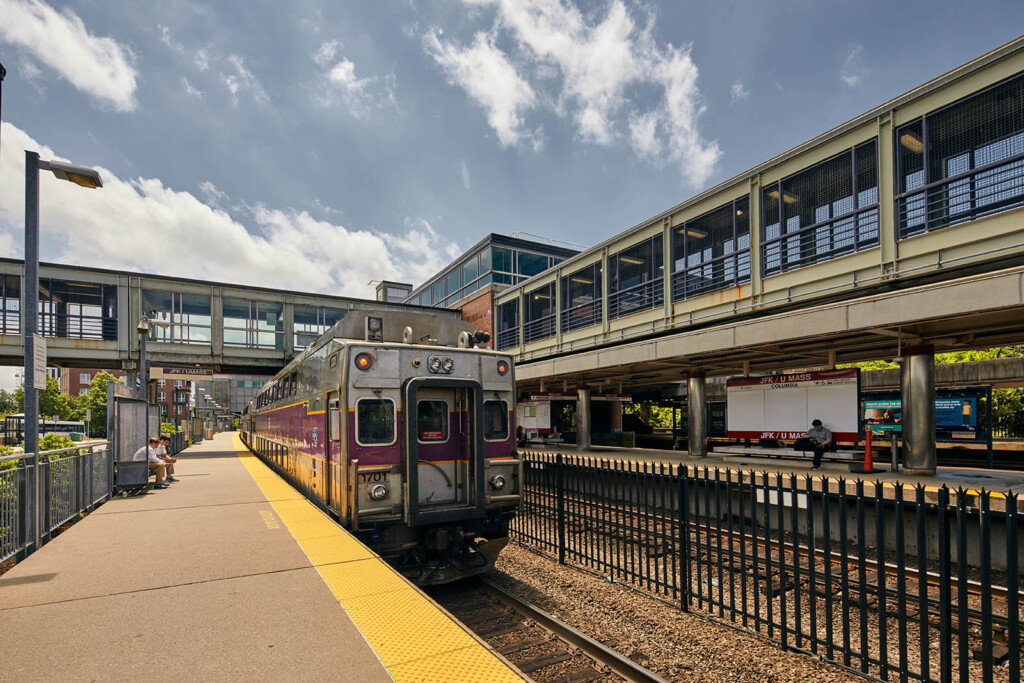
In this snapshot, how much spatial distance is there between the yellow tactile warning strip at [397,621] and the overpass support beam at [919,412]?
11.5 m

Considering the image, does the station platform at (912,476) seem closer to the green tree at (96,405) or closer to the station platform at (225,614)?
the station platform at (225,614)

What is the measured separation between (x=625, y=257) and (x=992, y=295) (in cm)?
1361

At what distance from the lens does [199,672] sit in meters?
3.50

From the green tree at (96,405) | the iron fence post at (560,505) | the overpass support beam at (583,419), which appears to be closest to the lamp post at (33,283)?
the iron fence post at (560,505)

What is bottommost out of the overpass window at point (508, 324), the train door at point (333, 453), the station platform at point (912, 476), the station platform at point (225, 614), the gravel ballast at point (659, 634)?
the gravel ballast at point (659, 634)

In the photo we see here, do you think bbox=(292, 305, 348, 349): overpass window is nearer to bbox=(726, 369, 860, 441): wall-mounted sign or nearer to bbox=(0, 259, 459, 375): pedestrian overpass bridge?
bbox=(0, 259, 459, 375): pedestrian overpass bridge

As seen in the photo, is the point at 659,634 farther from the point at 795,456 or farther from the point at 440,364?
the point at 795,456

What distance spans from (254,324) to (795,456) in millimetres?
26588

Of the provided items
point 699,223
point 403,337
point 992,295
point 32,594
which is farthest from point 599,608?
point 699,223

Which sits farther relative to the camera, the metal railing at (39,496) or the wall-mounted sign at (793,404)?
the wall-mounted sign at (793,404)

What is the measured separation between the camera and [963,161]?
11.9 meters

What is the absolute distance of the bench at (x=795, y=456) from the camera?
12.3m

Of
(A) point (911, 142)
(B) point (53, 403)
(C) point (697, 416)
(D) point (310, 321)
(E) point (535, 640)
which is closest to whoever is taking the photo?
(E) point (535, 640)

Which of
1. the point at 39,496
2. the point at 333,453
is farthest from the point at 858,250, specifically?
the point at 39,496
